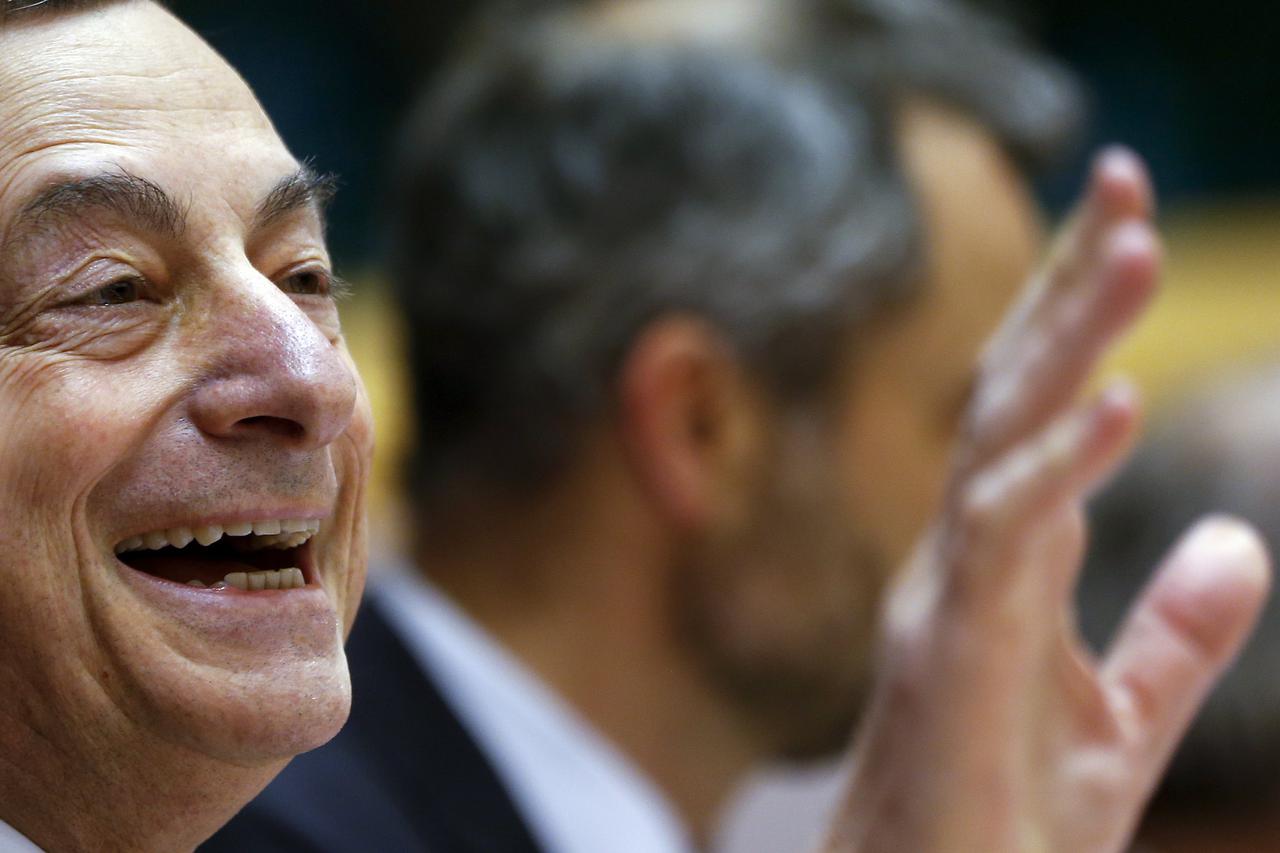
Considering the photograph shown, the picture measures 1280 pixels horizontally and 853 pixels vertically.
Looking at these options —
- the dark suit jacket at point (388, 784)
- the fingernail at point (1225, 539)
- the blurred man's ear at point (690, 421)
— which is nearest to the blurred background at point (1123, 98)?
the blurred man's ear at point (690, 421)

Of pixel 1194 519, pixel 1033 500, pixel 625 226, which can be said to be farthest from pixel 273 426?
pixel 625 226

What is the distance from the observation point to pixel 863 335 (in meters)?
1.80

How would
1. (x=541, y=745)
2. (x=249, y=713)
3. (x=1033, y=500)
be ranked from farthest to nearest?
(x=541, y=745)
(x=1033, y=500)
(x=249, y=713)

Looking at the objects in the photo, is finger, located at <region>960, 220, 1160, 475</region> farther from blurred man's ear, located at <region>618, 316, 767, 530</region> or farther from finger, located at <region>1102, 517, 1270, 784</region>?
blurred man's ear, located at <region>618, 316, 767, 530</region>

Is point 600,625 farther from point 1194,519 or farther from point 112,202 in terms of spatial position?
point 112,202

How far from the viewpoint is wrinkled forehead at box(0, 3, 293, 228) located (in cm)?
58

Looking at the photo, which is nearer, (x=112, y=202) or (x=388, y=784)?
(x=112, y=202)

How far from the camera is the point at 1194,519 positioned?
1.41 meters

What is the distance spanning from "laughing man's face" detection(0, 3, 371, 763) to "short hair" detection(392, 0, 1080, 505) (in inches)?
46.4

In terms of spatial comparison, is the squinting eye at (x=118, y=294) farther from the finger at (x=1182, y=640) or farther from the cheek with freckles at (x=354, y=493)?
the finger at (x=1182, y=640)

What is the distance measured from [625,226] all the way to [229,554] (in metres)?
1.25

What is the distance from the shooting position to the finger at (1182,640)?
1126 millimetres

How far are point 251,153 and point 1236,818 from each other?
0.99 m

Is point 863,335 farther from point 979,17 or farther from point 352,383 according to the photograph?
point 352,383
